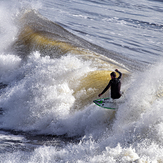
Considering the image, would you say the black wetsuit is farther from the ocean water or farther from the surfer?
the ocean water

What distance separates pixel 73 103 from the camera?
911 cm

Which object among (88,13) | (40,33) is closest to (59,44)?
(40,33)

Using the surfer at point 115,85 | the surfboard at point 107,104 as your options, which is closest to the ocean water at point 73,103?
the surfboard at point 107,104

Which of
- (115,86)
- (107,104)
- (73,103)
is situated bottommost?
(73,103)

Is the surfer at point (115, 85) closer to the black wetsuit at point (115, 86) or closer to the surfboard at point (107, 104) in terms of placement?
the black wetsuit at point (115, 86)

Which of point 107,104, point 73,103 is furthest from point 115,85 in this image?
point 73,103

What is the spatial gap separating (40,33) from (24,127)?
34.4 feet

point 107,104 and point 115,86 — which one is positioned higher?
point 115,86

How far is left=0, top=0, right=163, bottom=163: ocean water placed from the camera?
6012 mm

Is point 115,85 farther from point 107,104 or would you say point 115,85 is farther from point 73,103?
point 73,103

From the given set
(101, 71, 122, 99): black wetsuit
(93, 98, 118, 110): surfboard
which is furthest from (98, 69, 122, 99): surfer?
(93, 98, 118, 110): surfboard

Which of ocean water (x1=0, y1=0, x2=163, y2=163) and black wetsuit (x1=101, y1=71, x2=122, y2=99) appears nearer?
ocean water (x1=0, y1=0, x2=163, y2=163)

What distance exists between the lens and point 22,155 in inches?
251

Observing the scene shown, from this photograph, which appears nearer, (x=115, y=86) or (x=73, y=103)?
(x=115, y=86)
